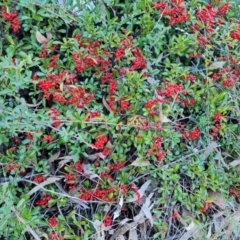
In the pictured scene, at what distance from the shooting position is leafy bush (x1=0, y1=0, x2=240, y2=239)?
1.76 m

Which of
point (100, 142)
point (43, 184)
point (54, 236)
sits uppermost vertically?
point (100, 142)

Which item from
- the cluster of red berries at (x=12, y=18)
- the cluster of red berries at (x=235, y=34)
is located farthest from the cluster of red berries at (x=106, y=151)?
the cluster of red berries at (x=235, y=34)

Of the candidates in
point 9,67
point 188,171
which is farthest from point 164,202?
point 9,67

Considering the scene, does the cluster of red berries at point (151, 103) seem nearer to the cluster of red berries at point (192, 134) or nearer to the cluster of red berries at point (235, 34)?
the cluster of red berries at point (192, 134)

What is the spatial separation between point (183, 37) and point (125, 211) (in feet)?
2.81

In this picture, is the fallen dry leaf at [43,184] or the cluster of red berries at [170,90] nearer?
the fallen dry leaf at [43,184]

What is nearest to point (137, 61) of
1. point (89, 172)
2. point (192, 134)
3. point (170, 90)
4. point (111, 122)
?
point (170, 90)

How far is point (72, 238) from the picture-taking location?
1794 mm

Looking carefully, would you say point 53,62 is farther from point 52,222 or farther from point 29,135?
point 52,222

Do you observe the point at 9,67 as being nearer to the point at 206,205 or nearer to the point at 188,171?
the point at 188,171

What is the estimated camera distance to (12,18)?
1811 mm

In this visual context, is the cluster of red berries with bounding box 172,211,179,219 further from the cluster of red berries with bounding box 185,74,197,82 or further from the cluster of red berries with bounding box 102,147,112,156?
the cluster of red berries with bounding box 185,74,197,82

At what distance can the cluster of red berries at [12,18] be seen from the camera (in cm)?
179

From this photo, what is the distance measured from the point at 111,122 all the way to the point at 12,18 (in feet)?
1.99
